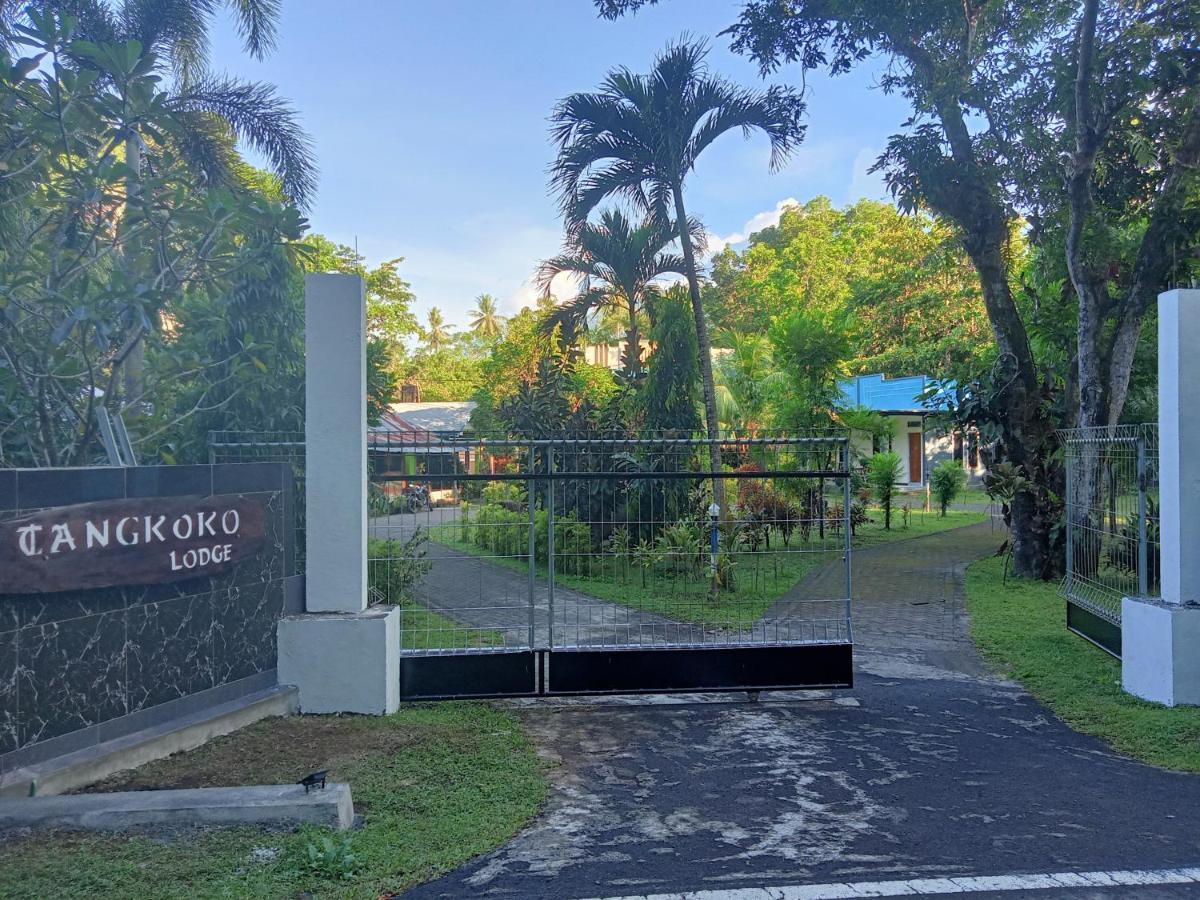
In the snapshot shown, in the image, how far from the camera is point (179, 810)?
444 cm

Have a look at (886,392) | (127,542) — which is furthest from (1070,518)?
(886,392)

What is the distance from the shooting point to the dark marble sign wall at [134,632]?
473 cm

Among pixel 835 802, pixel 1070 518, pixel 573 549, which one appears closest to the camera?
pixel 835 802

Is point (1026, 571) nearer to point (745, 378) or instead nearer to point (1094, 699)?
point (1094, 699)

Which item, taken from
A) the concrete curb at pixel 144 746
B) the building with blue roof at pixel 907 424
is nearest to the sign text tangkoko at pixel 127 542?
the concrete curb at pixel 144 746

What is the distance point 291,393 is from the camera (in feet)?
30.6

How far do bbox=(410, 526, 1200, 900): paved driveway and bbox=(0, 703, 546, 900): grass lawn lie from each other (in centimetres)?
23

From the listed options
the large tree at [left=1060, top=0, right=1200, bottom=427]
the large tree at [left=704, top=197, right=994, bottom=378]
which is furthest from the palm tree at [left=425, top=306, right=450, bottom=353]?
the large tree at [left=1060, top=0, right=1200, bottom=427]

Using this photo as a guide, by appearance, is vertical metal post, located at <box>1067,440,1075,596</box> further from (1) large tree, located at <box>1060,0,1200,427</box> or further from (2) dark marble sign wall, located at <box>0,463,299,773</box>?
(2) dark marble sign wall, located at <box>0,463,299,773</box>

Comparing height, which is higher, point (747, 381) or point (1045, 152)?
point (1045, 152)

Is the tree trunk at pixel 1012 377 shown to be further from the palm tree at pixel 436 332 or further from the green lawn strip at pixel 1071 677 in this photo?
the palm tree at pixel 436 332

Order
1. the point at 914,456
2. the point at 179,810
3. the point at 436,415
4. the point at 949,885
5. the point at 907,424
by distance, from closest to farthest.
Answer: the point at 949,885, the point at 179,810, the point at 436,415, the point at 907,424, the point at 914,456

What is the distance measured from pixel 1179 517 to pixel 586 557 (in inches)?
179

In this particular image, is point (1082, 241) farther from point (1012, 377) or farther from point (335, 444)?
point (335, 444)
